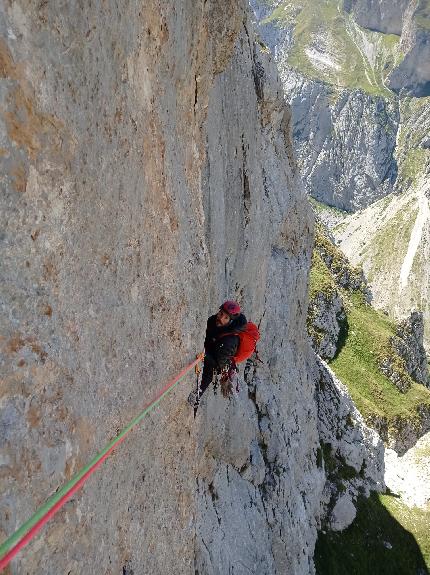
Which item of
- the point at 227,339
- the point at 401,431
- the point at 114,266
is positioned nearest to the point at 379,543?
the point at 401,431

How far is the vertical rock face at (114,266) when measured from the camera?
4.45 meters

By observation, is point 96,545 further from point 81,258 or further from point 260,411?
point 260,411

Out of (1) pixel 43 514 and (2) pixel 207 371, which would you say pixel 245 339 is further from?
(1) pixel 43 514

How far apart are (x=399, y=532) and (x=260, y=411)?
18.0m

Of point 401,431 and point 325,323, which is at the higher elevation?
point 325,323

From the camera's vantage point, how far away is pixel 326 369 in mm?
37125

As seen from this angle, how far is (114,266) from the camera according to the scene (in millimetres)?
6539

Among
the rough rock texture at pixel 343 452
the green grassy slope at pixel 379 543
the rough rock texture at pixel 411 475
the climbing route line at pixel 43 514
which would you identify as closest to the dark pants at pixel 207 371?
the climbing route line at pixel 43 514

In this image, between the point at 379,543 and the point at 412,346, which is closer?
the point at 379,543

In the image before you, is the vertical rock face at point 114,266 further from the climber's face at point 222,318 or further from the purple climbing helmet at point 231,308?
the climber's face at point 222,318

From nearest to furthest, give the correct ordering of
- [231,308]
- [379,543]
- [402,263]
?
[231,308], [379,543], [402,263]

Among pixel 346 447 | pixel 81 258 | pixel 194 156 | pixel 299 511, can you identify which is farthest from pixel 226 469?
pixel 346 447

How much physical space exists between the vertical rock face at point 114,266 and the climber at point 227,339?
3.31 ft

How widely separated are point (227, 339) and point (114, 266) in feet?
19.0
